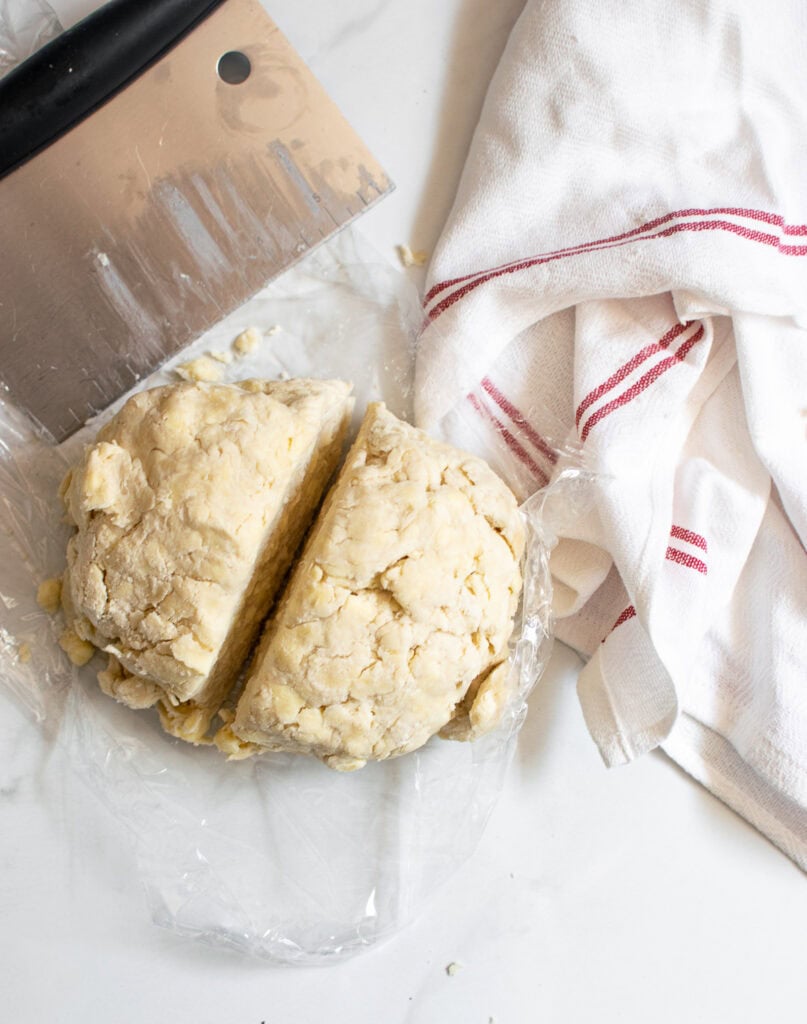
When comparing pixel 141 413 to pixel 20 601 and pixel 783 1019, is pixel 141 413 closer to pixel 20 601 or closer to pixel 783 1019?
pixel 20 601

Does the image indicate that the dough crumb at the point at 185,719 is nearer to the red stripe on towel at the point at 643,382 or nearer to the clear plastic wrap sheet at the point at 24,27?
the red stripe on towel at the point at 643,382

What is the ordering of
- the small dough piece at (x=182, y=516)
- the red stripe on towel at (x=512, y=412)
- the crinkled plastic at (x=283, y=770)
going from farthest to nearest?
1. the red stripe on towel at (x=512, y=412)
2. the crinkled plastic at (x=283, y=770)
3. the small dough piece at (x=182, y=516)

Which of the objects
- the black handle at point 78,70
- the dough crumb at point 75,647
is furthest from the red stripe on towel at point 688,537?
the black handle at point 78,70

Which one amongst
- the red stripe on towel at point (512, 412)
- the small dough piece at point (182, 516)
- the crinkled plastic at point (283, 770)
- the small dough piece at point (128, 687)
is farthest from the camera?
the red stripe on towel at point (512, 412)

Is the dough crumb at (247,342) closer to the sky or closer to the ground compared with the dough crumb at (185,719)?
closer to the sky

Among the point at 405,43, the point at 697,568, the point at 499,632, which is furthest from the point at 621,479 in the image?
the point at 405,43
